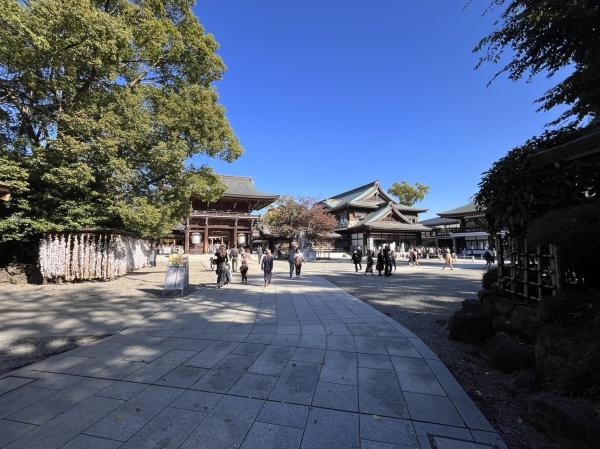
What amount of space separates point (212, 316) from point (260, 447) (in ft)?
15.7

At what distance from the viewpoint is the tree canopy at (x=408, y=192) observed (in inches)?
→ 2072

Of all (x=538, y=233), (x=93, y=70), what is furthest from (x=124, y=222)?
(x=538, y=233)

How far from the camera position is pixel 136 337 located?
535 centimetres

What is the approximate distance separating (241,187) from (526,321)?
33567mm

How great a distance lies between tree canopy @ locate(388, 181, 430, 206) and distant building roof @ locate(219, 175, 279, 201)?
26923mm

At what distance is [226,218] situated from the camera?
3234 centimetres

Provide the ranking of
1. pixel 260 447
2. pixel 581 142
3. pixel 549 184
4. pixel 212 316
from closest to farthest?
pixel 260 447 < pixel 581 142 < pixel 549 184 < pixel 212 316

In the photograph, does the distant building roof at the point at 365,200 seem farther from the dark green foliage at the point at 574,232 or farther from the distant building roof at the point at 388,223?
the dark green foliage at the point at 574,232

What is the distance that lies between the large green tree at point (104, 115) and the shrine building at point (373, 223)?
83.5 ft

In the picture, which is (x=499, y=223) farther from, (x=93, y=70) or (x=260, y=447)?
(x=93, y=70)

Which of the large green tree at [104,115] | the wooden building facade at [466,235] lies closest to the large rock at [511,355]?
the large green tree at [104,115]

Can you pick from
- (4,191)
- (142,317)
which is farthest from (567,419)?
(4,191)

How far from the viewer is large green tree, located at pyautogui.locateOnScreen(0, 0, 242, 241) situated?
9492 millimetres

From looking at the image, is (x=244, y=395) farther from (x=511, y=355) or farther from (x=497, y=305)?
(x=497, y=305)
